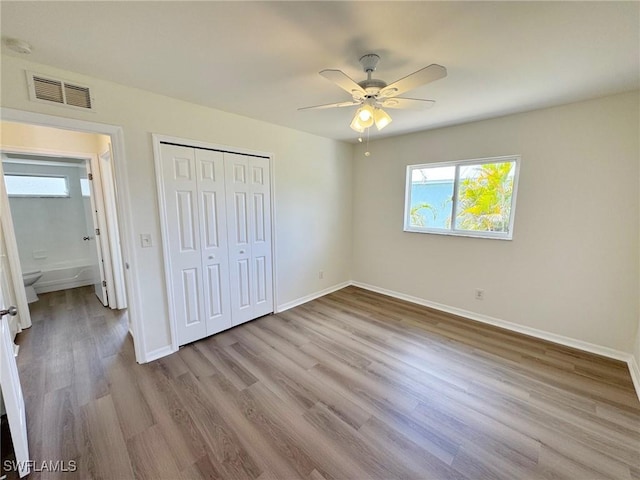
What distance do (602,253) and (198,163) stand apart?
404 centimetres

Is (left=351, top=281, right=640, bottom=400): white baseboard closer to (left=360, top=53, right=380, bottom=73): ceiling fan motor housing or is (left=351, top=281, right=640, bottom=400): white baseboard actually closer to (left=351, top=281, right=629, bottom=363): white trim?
(left=351, top=281, right=629, bottom=363): white trim

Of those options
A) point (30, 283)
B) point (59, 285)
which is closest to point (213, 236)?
point (30, 283)

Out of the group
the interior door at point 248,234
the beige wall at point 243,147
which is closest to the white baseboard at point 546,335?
the beige wall at point 243,147

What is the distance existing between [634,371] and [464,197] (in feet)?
7.09

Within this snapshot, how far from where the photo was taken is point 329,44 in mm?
1526

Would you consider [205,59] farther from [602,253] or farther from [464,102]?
[602,253]

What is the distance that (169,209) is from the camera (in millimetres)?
2414

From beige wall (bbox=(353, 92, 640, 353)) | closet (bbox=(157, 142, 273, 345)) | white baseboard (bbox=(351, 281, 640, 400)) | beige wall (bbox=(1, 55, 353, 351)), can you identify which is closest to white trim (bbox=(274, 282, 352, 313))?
beige wall (bbox=(1, 55, 353, 351))

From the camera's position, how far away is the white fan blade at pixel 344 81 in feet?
4.55

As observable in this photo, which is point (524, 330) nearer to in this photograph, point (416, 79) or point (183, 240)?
point (416, 79)

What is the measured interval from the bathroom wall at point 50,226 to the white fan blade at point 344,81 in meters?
4.63

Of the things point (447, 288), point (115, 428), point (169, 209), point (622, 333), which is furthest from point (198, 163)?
point (622, 333)

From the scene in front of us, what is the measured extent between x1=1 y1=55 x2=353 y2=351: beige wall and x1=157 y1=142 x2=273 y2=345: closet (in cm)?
13

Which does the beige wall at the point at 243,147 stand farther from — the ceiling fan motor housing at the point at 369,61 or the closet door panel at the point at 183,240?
the ceiling fan motor housing at the point at 369,61
